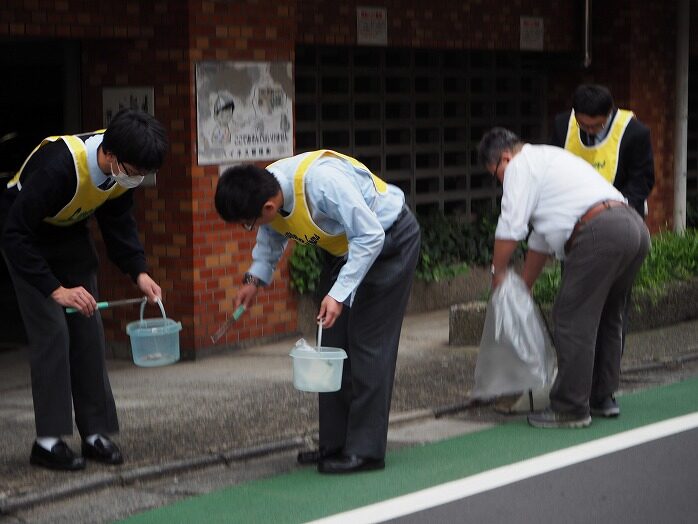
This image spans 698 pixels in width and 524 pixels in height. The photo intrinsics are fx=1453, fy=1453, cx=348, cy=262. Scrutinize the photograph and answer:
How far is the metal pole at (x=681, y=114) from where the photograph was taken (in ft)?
46.3

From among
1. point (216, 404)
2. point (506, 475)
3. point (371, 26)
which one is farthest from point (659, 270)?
point (506, 475)

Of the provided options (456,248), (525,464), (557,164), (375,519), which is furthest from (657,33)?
(375,519)

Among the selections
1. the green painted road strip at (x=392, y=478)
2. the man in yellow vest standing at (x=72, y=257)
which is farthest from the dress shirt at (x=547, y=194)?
the man in yellow vest standing at (x=72, y=257)

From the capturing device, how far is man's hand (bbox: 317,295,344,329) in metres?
6.33

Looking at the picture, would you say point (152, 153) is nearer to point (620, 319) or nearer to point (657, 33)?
point (620, 319)

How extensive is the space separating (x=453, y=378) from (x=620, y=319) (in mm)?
1499

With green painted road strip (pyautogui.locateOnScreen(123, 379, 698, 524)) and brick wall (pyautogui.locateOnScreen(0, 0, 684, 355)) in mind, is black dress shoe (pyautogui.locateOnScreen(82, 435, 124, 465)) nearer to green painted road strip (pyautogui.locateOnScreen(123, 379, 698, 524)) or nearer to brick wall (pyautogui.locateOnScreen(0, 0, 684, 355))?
green painted road strip (pyautogui.locateOnScreen(123, 379, 698, 524))

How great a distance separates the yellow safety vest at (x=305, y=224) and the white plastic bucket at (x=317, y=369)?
50 centimetres

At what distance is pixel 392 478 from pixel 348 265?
1.10 m

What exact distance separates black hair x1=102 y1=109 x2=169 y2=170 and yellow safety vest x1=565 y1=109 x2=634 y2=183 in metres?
3.11

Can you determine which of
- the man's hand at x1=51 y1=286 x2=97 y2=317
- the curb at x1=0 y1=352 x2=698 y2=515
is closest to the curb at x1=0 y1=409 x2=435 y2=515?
the curb at x1=0 y1=352 x2=698 y2=515

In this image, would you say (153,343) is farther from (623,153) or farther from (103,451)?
(623,153)

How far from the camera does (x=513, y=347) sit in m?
7.80

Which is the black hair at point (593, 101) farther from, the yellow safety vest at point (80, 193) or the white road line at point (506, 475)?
the yellow safety vest at point (80, 193)
